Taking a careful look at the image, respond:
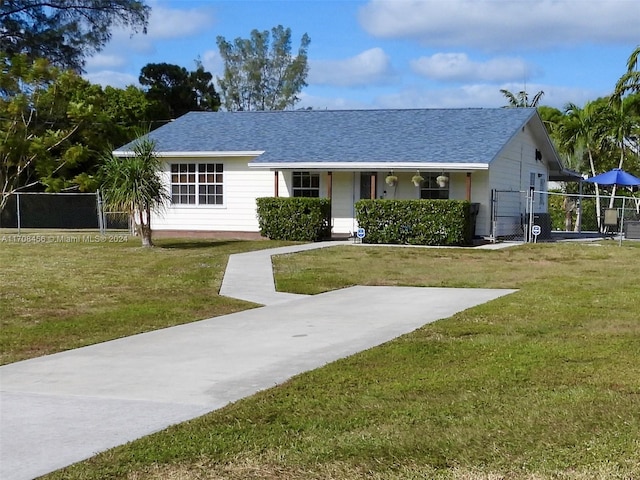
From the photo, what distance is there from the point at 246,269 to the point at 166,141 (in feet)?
42.3

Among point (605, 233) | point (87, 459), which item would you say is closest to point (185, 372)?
point (87, 459)

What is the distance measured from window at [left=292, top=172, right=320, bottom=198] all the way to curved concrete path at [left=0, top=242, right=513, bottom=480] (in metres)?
13.9

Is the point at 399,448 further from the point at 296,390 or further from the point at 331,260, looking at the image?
the point at 331,260

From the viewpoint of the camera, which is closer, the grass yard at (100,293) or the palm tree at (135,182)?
the grass yard at (100,293)

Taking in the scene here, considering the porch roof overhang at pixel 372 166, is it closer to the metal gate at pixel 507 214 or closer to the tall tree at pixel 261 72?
the metal gate at pixel 507 214

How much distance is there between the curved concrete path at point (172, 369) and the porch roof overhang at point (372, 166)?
1101 cm

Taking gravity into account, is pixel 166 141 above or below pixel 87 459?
above

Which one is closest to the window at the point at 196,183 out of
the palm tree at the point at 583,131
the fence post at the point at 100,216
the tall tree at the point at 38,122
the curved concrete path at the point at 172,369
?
the fence post at the point at 100,216

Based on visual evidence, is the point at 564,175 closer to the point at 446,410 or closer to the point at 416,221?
the point at 416,221

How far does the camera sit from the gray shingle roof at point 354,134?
24.2 metres

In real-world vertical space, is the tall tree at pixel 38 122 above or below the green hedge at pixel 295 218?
above

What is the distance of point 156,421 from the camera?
18.2ft

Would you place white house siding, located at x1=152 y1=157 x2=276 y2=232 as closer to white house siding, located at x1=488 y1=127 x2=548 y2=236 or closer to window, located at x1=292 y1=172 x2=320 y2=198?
window, located at x1=292 y1=172 x2=320 y2=198

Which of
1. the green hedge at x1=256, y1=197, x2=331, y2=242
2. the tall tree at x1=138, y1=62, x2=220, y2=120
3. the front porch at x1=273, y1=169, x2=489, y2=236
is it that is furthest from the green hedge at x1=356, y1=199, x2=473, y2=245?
the tall tree at x1=138, y1=62, x2=220, y2=120
